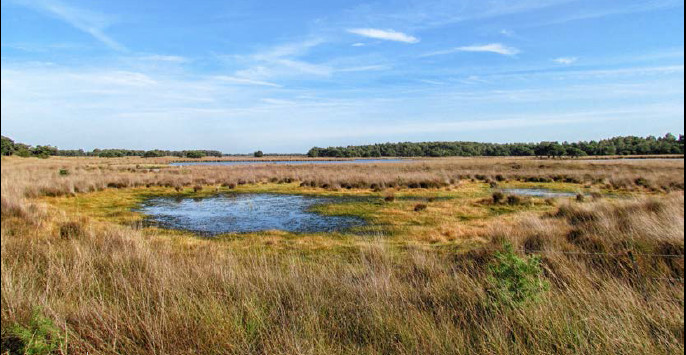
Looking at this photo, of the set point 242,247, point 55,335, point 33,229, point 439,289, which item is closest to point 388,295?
point 439,289

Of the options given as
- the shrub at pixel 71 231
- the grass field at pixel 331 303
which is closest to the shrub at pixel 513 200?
the grass field at pixel 331 303

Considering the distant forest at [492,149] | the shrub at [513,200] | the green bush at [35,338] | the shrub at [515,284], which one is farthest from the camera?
the distant forest at [492,149]

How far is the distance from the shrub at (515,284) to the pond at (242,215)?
989cm

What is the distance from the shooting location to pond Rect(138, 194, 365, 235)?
49.6 ft

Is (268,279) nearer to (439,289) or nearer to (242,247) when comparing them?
(439,289)

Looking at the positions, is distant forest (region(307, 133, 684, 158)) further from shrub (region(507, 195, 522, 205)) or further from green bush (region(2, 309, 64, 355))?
green bush (region(2, 309, 64, 355))

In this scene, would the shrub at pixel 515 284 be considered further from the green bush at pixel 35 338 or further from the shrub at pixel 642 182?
the shrub at pixel 642 182

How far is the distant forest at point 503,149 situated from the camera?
335 ft

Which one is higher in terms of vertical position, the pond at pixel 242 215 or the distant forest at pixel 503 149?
the distant forest at pixel 503 149

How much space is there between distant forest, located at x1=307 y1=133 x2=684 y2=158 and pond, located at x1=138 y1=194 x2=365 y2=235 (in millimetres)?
106834

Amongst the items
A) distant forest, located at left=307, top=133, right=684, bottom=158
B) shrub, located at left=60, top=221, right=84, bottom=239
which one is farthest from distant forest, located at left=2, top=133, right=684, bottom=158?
shrub, located at left=60, top=221, right=84, bottom=239

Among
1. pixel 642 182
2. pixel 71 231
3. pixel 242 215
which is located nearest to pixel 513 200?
pixel 242 215

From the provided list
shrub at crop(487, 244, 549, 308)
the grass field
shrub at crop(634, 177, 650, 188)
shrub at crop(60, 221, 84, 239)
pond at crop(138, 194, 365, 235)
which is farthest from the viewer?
shrub at crop(634, 177, 650, 188)

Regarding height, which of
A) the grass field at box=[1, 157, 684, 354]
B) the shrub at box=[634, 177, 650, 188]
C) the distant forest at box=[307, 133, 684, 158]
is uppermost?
the distant forest at box=[307, 133, 684, 158]
